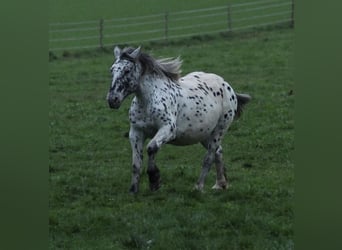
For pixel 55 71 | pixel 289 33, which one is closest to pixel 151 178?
pixel 55 71

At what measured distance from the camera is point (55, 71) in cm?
1797

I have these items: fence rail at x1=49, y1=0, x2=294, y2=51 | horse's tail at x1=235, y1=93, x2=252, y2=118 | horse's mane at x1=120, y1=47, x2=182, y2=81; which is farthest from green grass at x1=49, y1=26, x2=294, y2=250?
fence rail at x1=49, y1=0, x2=294, y2=51

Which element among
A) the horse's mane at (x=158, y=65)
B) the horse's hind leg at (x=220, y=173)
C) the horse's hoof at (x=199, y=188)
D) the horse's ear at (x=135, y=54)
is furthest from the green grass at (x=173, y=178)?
the horse's ear at (x=135, y=54)

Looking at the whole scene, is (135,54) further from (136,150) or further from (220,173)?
(220,173)

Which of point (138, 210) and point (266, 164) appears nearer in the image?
point (138, 210)

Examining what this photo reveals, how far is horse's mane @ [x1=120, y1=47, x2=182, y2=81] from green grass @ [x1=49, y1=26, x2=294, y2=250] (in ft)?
4.02

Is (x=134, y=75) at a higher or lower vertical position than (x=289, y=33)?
lower

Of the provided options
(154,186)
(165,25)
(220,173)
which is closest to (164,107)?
(154,186)

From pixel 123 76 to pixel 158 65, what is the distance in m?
0.55

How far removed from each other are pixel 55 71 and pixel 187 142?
37.1 ft

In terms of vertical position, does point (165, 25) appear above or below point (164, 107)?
above

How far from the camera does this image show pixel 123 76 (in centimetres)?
673
